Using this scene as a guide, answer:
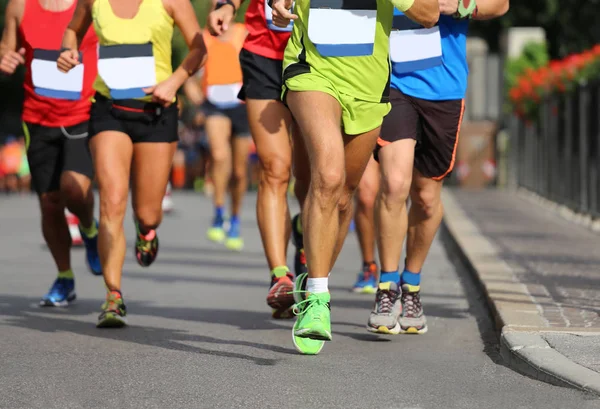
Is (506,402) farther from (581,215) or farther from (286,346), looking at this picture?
(581,215)

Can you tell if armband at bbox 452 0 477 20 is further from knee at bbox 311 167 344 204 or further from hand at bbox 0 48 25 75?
hand at bbox 0 48 25 75

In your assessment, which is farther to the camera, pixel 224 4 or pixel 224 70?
pixel 224 70

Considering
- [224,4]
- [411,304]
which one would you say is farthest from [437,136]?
[224,4]

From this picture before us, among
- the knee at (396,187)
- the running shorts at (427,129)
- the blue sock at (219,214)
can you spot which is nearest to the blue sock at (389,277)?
the knee at (396,187)

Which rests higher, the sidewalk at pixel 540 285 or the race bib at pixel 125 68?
the race bib at pixel 125 68

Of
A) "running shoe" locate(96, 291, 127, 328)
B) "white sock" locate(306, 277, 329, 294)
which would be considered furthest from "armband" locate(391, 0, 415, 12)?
"running shoe" locate(96, 291, 127, 328)

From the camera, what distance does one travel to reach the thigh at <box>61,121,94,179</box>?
904 cm

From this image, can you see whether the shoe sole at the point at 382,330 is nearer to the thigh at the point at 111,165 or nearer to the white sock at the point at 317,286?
the white sock at the point at 317,286

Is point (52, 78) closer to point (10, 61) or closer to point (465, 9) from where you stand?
point (10, 61)

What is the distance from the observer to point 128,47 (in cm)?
816

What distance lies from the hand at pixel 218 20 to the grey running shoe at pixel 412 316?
5.27 ft

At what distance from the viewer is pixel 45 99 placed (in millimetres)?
9133

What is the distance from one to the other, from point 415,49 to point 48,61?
2.48 m

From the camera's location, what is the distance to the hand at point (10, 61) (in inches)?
350
